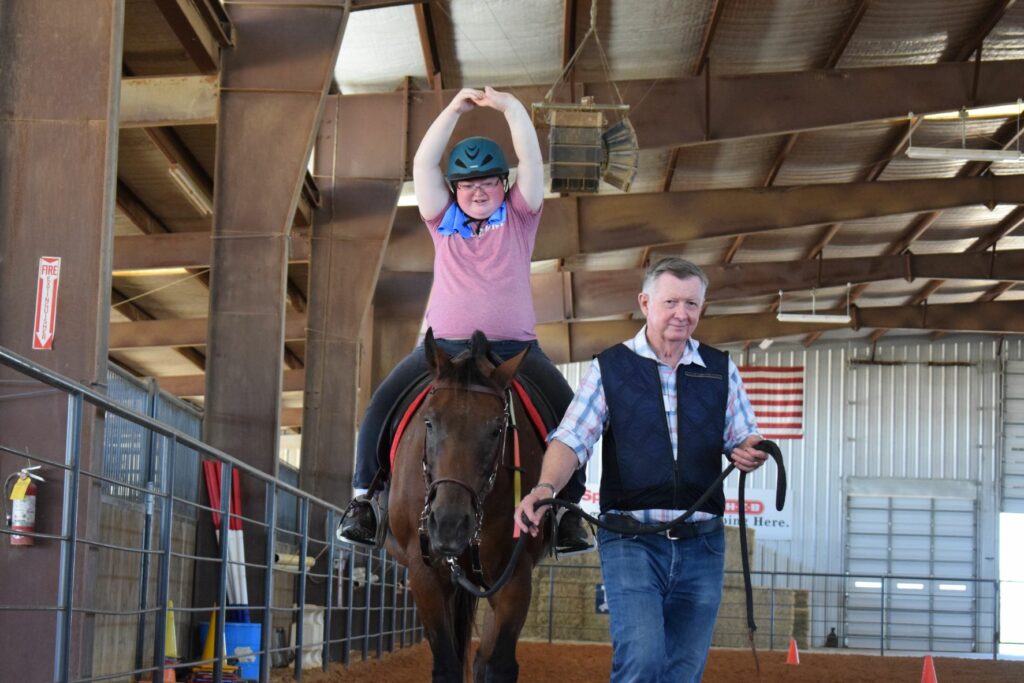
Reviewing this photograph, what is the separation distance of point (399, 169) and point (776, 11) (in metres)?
4.71

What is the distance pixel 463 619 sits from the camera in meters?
6.52

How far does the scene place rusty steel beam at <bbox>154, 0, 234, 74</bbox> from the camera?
11.7 metres

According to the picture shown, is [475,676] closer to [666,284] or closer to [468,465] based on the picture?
[468,465]

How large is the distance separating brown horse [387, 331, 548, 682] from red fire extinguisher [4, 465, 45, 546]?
6.24 ft

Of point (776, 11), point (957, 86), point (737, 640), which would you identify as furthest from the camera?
point (737, 640)

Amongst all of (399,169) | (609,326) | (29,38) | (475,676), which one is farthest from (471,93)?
(609,326)

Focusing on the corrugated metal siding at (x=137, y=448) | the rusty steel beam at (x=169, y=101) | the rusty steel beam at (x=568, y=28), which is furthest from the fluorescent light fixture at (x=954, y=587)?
the rusty steel beam at (x=169, y=101)

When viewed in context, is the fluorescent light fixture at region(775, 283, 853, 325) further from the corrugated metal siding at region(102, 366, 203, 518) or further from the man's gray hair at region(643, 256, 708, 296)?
the man's gray hair at region(643, 256, 708, 296)

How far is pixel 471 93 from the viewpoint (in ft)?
19.5

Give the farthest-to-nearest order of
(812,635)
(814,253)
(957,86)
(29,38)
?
(812,635) → (814,253) → (957,86) → (29,38)

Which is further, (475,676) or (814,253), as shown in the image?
(814,253)

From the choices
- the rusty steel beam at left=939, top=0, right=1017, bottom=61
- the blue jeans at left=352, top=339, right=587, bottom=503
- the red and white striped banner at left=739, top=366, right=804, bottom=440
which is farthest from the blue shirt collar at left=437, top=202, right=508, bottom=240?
the red and white striped banner at left=739, top=366, right=804, bottom=440

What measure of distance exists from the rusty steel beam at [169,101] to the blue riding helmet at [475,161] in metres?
7.02

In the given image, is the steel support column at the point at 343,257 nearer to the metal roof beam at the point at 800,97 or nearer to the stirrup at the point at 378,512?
the metal roof beam at the point at 800,97
